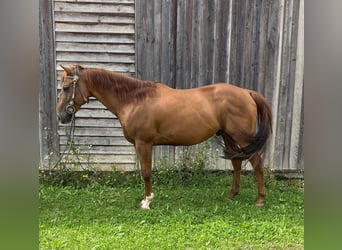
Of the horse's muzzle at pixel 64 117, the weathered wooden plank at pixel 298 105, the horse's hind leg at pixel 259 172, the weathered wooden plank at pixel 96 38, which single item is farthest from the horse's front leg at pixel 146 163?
the weathered wooden plank at pixel 298 105

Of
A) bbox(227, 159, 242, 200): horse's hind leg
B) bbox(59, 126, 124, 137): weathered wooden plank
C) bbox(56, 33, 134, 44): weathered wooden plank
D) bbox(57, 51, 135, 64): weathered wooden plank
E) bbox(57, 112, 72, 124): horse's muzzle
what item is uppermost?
bbox(56, 33, 134, 44): weathered wooden plank

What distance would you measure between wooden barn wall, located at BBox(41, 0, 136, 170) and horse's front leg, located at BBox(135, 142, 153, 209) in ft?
1.94

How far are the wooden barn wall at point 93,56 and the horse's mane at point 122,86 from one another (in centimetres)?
56

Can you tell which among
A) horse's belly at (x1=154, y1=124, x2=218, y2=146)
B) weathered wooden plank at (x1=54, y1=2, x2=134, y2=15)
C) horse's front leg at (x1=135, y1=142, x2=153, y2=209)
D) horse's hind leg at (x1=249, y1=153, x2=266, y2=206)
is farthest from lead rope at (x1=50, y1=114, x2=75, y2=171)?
horse's hind leg at (x1=249, y1=153, x2=266, y2=206)

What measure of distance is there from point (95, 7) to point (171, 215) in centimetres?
182

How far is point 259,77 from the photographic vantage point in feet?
10.4

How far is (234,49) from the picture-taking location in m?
3.11

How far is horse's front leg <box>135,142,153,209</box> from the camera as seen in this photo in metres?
2.62

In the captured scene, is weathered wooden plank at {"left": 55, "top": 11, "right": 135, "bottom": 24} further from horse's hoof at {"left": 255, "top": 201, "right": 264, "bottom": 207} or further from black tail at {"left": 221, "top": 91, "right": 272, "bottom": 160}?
horse's hoof at {"left": 255, "top": 201, "right": 264, "bottom": 207}

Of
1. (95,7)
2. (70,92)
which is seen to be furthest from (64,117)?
(95,7)

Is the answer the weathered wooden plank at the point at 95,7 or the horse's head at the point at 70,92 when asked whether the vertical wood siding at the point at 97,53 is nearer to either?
the weathered wooden plank at the point at 95,7

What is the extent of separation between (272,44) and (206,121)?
3.34ft

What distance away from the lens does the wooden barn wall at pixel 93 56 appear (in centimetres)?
302

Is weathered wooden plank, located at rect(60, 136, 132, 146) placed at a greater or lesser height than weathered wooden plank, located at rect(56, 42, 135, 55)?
lesser
